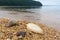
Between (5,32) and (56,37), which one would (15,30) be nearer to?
(5,32)

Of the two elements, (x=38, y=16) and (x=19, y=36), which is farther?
(x=38, y=16)

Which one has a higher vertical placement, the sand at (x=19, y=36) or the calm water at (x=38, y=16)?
the sand at (x=19, y=36)

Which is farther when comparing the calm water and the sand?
the calm water

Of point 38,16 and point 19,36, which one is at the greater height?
point 19,36

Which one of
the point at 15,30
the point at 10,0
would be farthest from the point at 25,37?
the point at 10,0

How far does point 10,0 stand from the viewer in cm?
3269

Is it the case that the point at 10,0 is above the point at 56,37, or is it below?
below

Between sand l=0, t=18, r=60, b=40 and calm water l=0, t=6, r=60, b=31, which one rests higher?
sand l=0, t=18, r=60, b=40

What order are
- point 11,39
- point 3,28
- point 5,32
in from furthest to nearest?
1. point 3,28
2. point 5,32
3. point 11,39

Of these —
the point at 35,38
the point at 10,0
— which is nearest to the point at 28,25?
the point at 35,38

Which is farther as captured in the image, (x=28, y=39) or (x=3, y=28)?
(x=3, y=28)

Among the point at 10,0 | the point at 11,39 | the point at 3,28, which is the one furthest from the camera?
the point at 10,0

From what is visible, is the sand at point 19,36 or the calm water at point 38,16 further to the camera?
the calm water at point 38,16

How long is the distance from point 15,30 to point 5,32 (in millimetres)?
273
